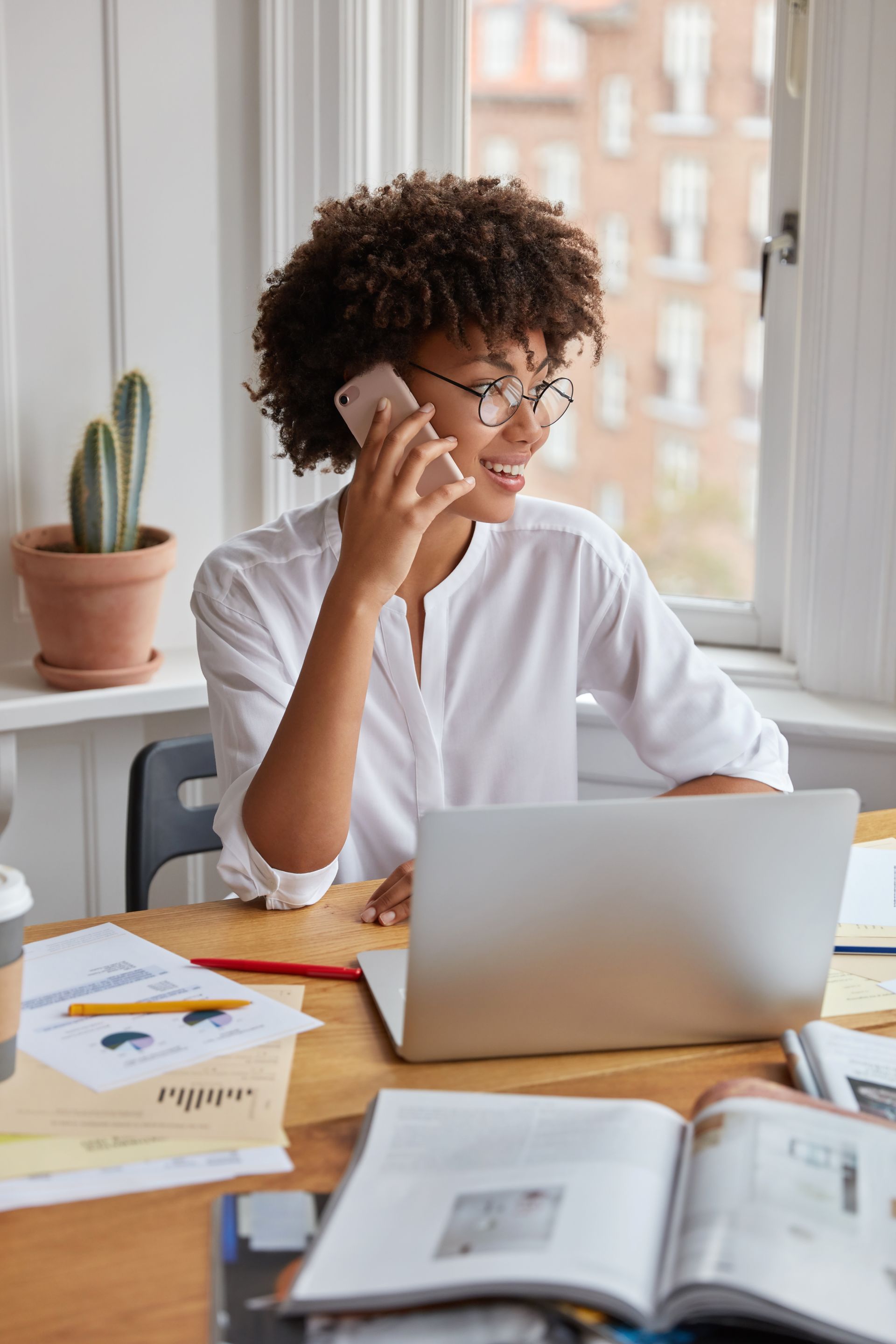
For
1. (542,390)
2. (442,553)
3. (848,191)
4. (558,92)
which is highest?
(558,92)

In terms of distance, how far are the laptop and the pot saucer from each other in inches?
52.2

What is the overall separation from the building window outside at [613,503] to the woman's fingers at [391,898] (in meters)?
1.40

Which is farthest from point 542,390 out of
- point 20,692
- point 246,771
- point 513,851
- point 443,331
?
point 20,692

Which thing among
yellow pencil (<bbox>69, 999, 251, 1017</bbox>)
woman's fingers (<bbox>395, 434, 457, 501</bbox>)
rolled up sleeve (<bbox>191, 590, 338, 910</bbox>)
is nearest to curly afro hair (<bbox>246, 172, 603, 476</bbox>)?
woman's fingers (<bbox>395, 434, 457, 501</bbox>)

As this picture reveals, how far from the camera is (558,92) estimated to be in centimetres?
240

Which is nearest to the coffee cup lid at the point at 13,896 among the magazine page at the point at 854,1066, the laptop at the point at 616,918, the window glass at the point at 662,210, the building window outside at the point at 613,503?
the laptop at the point at 616,918

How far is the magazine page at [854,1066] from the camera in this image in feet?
2.84

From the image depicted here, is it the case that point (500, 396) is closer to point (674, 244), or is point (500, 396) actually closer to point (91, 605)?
point (91, 605)

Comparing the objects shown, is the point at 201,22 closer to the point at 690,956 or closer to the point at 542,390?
the point at 542,390

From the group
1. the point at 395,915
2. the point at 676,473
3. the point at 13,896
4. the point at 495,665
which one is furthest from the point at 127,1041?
the point at 676,473

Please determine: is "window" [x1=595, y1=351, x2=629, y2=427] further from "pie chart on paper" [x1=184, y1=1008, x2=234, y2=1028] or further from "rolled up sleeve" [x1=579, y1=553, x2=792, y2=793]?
"pie chart on paper" [x1=184, y1=1008, x2=234, y2=1028]

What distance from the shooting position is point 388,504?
4.69 ft

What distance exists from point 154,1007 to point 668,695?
32.0 inches

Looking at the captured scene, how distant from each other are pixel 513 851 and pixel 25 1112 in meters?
0.38
